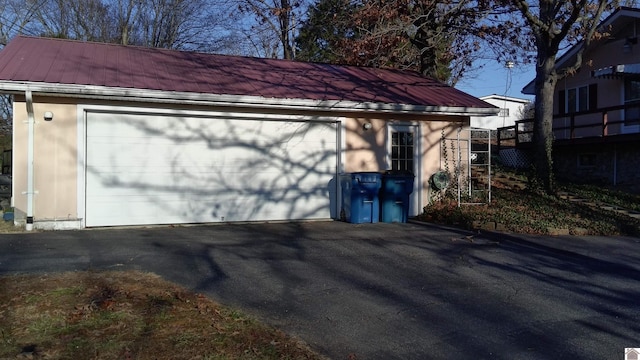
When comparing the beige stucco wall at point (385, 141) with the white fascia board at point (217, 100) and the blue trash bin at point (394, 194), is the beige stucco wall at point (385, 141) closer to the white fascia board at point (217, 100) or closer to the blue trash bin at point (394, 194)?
the white fascia board at point (217, 100)

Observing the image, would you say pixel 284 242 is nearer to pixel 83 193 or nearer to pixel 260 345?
pixel 83 193

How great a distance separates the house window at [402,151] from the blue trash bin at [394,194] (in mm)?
1029

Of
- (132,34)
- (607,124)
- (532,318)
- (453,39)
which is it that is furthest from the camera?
(132,34)

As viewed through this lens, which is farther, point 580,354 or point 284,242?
point 284,242

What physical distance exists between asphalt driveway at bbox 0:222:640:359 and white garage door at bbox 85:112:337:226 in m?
0.63

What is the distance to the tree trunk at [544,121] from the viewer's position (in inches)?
623

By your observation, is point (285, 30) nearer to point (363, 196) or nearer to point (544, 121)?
point (544, 121)

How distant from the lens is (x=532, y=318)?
19.6 feet

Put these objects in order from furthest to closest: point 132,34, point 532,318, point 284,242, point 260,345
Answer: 1. point 132,34
2. point 284,242
3. point 532,318
4. point 260,345

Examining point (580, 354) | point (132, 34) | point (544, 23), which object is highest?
point (132, 34)

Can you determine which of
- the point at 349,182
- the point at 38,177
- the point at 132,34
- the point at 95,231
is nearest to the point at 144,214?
the point at 95,231

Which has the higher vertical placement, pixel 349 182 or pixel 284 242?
pixel 349 182

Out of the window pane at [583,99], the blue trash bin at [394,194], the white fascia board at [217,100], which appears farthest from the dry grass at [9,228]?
the window pane at [583,99]

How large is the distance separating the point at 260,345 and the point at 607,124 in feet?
59.9
